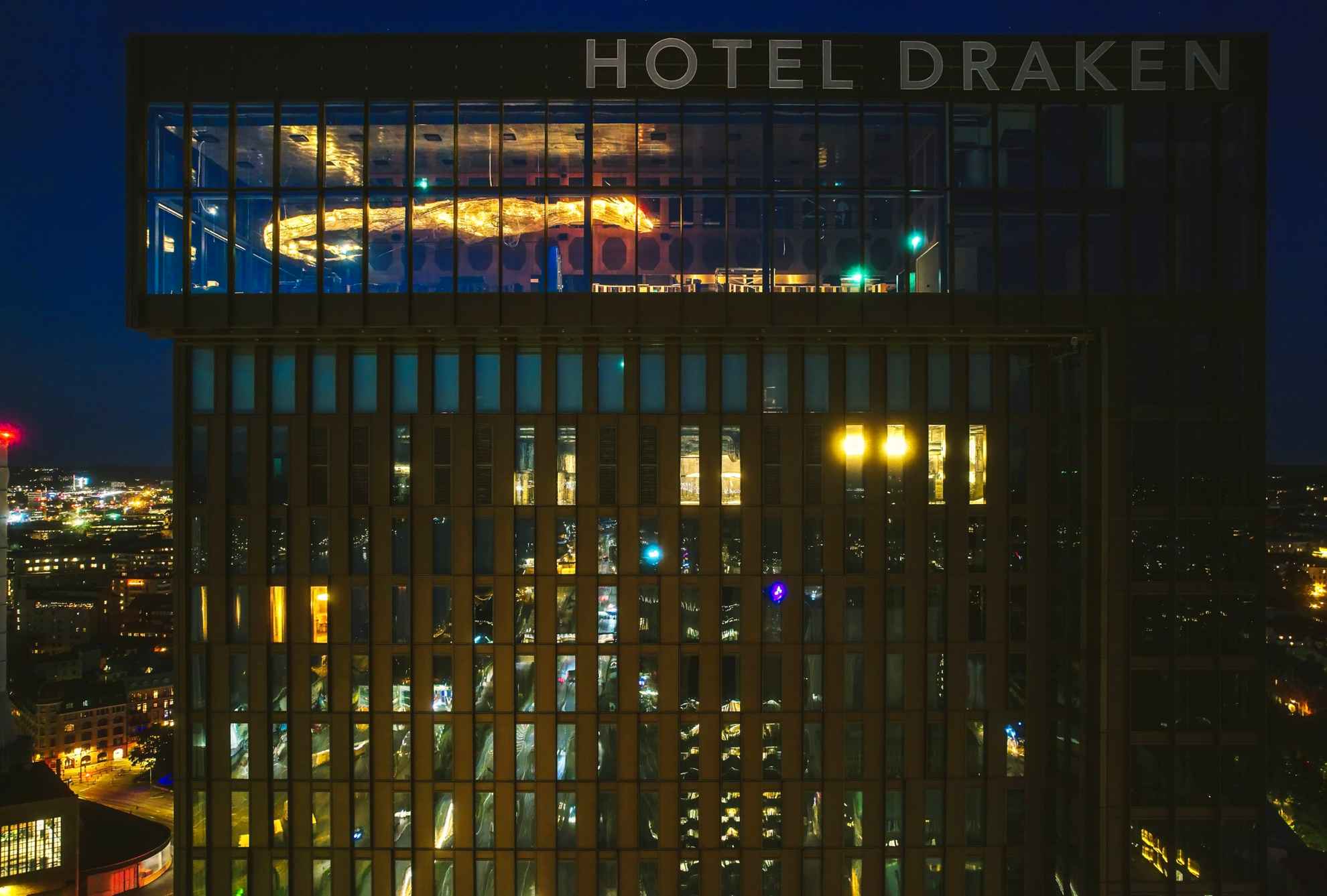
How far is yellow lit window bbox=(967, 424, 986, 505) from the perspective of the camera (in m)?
23.1

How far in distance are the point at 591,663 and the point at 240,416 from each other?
15.5 m

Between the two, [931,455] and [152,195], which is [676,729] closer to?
[931,455]

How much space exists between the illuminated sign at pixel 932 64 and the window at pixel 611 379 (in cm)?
890

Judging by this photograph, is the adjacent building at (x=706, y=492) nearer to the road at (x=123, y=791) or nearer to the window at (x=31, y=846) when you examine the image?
the window at (x=31, y=846)

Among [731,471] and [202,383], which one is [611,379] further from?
[202,383]

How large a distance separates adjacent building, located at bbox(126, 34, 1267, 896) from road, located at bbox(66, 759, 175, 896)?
66268 mm

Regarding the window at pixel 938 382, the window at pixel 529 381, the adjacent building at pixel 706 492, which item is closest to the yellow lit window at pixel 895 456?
the adjacent building at pixel 706 492

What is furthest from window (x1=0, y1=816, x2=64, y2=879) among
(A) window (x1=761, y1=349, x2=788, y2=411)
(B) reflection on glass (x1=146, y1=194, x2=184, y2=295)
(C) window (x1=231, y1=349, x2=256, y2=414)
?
(A) window (x1=761, y1=349, x2=788, y2=411)

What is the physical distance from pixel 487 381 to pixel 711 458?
854 centimetres

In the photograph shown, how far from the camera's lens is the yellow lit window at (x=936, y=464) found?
2306cm

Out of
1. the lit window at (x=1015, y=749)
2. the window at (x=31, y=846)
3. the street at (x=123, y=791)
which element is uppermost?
the lit window at (x=1015, y=749)

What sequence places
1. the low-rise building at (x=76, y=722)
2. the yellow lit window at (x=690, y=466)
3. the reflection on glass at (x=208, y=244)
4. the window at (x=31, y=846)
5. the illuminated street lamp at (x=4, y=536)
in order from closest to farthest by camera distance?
the reflection on glass at (x=208, y=244), the yellow lit window at (x=690, y=466), the window at (x=31, y=846), the illuminated street lamp at (x=4, y=536), the low-rise building at (x=76, y=722)

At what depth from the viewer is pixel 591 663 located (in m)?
22.9

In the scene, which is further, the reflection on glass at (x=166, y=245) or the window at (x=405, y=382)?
the window at (x=405, y=382)
